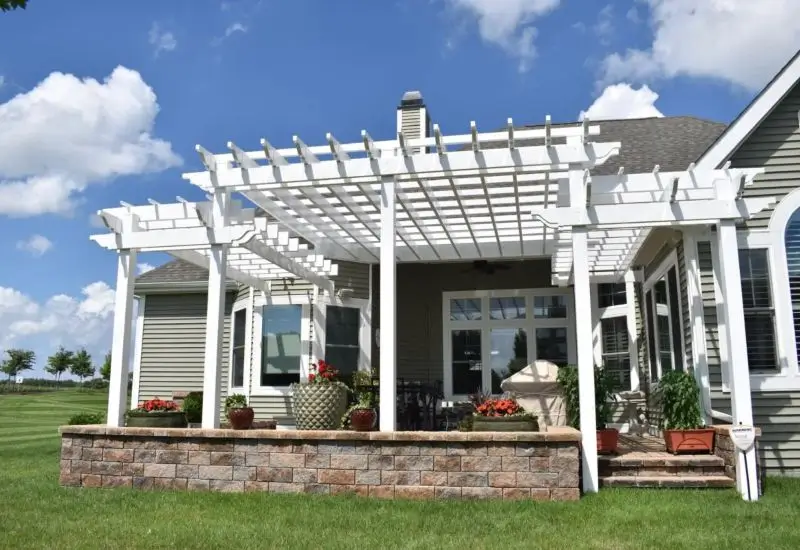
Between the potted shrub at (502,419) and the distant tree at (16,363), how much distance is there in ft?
201

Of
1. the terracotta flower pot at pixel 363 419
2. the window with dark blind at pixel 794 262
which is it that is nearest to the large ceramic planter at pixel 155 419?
the terracotta flower pot at pixel 363 419

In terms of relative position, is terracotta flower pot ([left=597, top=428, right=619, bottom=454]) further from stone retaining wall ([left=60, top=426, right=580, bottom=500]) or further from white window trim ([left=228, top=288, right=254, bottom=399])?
white window trim ([left=228, top=288, right=254, bottom=399])

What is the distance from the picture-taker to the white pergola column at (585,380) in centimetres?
616

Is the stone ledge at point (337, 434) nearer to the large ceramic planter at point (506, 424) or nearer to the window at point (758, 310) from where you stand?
the large ceramic planter at point (506, 424)

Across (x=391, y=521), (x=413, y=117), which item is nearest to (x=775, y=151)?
(x=391, y=521)

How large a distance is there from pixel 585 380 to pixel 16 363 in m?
62.4

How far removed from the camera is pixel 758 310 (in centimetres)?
770

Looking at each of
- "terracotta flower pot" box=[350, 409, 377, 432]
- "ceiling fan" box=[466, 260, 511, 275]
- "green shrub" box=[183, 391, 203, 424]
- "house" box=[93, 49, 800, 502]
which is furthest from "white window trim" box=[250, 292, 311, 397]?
"terracotta flower pot" box=[350, 409, 377, 432]

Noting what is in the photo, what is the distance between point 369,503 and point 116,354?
3.54 meters

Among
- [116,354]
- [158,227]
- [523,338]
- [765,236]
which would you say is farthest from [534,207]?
[116,354]

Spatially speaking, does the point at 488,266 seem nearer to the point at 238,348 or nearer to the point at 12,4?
the point at 238,348

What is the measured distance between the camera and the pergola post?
7000mm

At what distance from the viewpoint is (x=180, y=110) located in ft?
43.5

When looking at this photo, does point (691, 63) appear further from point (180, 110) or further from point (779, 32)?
point (180, 110)
